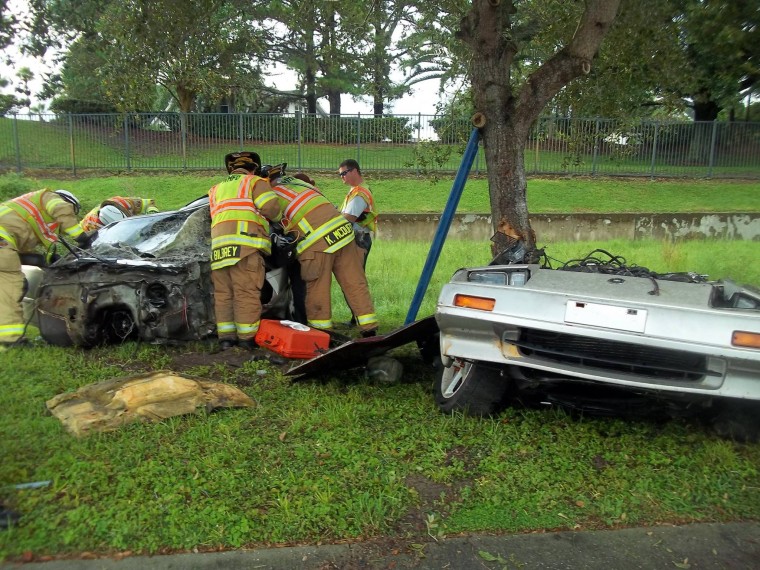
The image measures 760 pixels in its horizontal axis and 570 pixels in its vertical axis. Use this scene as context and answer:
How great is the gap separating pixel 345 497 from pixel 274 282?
3.19 metres

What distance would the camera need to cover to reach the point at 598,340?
3613 mm

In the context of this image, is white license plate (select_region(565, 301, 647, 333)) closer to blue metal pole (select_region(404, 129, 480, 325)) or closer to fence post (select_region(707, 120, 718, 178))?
blue metal pole (select_region(404, 129, 480, 325))

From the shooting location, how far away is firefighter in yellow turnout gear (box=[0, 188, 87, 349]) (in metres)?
5.86

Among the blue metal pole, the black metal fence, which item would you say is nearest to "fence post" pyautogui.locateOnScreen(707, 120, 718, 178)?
the black metal fence

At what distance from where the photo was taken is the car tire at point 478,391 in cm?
409

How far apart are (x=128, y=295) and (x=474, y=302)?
321 centimetres

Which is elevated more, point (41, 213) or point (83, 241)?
point (41, 213)

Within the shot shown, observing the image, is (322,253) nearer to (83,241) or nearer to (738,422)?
(83,241)

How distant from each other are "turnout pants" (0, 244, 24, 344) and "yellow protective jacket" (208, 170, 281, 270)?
73.4 inches

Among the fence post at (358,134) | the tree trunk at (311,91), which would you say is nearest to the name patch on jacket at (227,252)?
the fence post at (358,134)

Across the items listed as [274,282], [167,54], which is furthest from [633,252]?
[167,54]

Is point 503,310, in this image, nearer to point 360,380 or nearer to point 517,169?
point 360,380

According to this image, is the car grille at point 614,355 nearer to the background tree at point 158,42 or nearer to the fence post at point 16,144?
the background tree at point 158,42

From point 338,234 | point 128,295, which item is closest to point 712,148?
point 338,234
